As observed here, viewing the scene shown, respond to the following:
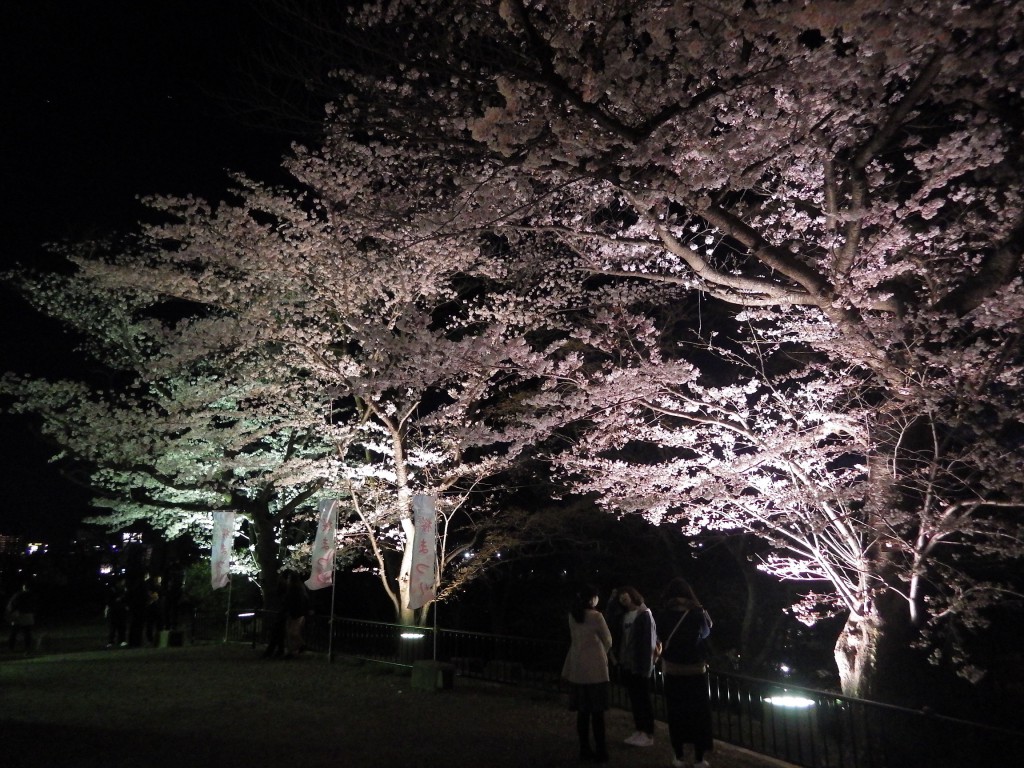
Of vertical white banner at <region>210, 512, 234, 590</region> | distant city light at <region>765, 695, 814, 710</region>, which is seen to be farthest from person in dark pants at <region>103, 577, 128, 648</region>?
distant city light at <region>765, 695, 814, 710</region>

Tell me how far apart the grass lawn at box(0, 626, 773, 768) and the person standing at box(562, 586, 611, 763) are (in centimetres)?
30

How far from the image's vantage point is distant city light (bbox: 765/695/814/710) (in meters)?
6.68

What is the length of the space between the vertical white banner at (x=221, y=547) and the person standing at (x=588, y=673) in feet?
40.6

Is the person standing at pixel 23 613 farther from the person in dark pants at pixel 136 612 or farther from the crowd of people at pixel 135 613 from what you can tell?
the person in dark pants at pixel 136 612

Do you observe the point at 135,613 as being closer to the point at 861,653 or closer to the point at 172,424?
the point at 172,424

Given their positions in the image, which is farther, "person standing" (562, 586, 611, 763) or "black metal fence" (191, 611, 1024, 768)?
"black metal fence" (191, 611, 1024, 768)

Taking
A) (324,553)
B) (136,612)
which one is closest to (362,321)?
(324,553)

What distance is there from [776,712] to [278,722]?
17.4 ft

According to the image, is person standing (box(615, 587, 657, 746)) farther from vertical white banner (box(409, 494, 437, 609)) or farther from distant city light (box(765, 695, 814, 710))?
vertical white banner (box(409, 494, 437, 609))

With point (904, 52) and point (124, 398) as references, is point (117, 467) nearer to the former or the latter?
point (124, 398)

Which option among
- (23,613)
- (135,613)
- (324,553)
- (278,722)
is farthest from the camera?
(135,613)

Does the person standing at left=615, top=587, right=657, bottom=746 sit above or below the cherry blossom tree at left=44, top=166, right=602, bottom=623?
below

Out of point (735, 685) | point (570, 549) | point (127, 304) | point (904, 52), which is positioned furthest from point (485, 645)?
point (127, 304)

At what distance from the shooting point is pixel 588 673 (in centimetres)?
616
